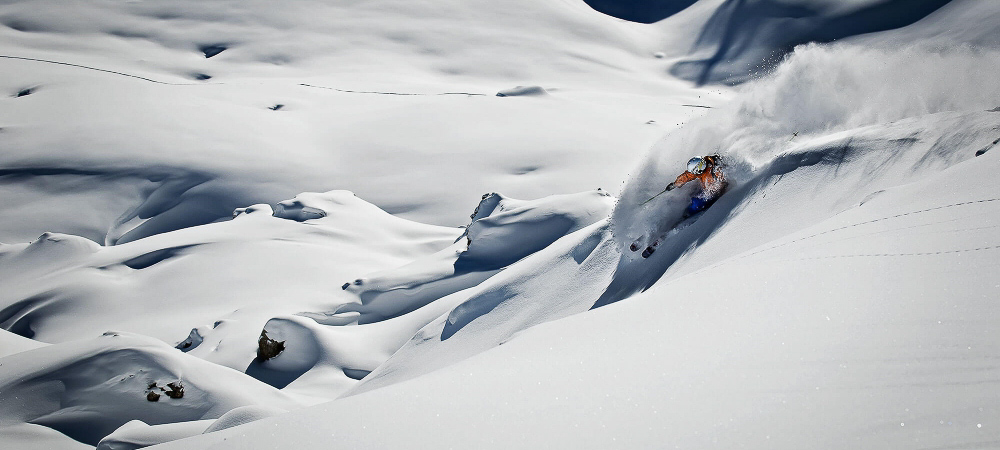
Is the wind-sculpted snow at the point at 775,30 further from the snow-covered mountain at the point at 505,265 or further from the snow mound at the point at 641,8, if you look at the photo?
the snow-covered mountain at the point at 505,265

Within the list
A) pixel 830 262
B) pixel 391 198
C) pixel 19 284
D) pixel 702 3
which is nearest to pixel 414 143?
pixel 391 198

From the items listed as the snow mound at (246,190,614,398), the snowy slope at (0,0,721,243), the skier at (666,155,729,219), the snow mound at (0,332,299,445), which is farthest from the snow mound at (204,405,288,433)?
the snowy slope at (0,0,721,243)

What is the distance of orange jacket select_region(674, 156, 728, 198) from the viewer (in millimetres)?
6652

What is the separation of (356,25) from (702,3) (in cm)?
2823

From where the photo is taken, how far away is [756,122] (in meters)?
6.99

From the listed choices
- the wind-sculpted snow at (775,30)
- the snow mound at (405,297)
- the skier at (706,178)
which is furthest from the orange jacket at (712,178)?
the wind-sculpted snow at (775,30)

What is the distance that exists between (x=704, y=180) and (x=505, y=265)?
16.5ft

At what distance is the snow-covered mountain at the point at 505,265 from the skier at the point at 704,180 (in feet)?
0.70

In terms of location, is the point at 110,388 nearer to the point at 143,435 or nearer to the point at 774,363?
the point at 143,435

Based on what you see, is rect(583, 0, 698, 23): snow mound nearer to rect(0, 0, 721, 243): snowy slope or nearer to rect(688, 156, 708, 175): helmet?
rect(0, 0, 721, 243): snowy slope

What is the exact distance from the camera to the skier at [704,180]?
6645mm

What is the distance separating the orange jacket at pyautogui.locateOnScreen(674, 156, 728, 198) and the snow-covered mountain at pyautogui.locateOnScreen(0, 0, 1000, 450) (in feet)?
0.83

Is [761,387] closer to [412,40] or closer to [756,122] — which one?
[756,122]

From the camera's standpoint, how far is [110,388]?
658 centimetres
